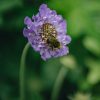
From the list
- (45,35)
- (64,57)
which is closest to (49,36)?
(45,35)

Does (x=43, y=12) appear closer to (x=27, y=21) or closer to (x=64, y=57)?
(x=27, y=21)

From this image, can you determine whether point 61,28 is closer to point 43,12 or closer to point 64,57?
point 43,12

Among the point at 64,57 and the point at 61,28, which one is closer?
the point at 61,28

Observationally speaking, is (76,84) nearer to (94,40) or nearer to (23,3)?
(94,40)

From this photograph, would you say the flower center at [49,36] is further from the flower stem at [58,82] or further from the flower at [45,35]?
the flower stem at [58,82]

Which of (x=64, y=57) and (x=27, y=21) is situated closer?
(x=27, y=21)

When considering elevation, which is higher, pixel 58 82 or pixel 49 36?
pixel 49 36

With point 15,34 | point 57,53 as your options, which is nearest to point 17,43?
point 15,34
